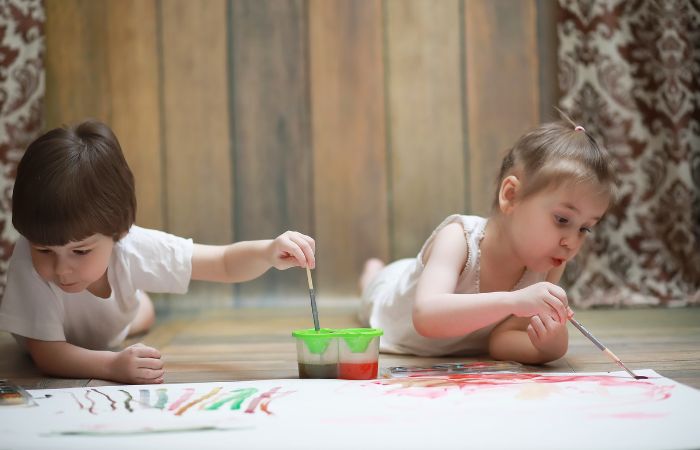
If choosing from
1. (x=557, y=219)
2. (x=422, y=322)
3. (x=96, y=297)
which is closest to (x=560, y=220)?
(x=557, y=219)

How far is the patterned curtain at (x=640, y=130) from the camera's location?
6.69 ft

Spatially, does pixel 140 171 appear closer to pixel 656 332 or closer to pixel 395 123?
pixel 395 123

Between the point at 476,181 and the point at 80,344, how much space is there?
1186 mm

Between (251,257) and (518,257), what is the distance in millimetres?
433

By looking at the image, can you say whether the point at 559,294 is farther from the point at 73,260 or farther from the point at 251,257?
the point at 73,260

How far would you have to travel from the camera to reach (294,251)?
1.13m

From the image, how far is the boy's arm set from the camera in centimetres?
107

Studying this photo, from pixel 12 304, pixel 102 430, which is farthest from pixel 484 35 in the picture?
pixel 102 430

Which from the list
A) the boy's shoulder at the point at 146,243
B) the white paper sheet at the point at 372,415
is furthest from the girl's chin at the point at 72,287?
the white paper sheet at the point at 372,415

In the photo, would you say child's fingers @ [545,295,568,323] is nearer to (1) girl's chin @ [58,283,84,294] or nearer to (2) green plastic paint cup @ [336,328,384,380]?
(2) green plastic paint cup @ [336,328,384,380]

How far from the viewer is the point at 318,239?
→ 7.14 ft

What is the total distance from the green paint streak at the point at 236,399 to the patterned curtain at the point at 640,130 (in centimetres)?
129

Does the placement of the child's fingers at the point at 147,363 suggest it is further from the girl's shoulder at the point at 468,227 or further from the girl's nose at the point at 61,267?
the girl's shoulder at the point at 468,227

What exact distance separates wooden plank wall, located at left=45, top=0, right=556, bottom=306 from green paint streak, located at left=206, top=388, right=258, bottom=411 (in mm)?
1206
